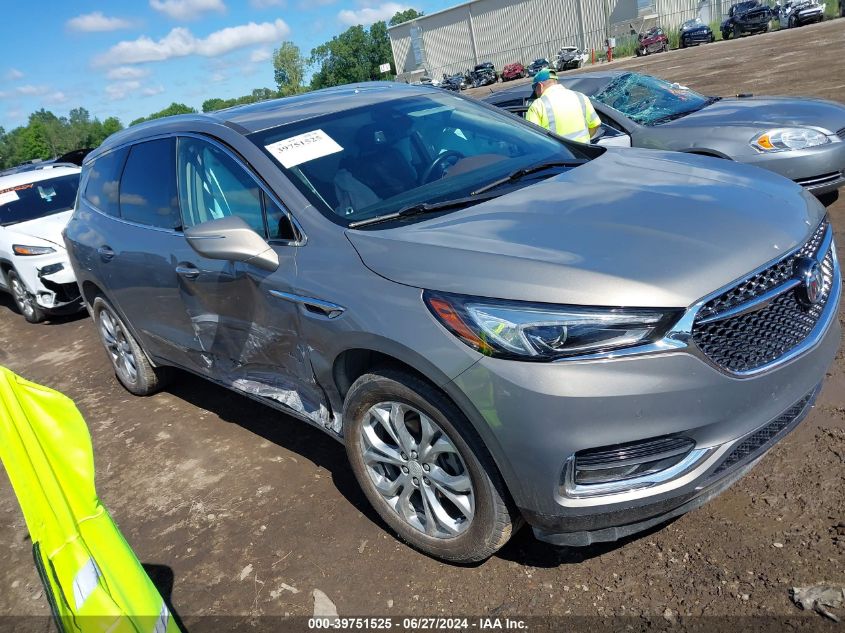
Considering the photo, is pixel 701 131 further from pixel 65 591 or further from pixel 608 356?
pixel 65 591

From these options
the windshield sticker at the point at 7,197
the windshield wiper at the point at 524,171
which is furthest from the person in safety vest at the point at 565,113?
the windshield sticker at the point at 7,197

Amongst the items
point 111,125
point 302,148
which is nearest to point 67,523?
point 302,148

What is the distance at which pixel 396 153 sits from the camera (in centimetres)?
336

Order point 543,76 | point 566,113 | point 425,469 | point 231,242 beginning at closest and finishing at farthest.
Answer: point 425,469 → point 231,242 → point 566,113 → point 543,76

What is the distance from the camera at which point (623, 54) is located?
50250mm

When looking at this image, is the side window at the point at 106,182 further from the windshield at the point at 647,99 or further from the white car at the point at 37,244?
the windshield at the point at 647,99

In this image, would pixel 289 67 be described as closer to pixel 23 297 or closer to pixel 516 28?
pixel 516 28

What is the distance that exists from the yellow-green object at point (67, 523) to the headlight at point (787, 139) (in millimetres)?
5575

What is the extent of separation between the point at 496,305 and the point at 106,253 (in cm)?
317

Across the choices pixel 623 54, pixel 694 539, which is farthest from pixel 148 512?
pixel 623 54

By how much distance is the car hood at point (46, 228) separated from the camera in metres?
7.84

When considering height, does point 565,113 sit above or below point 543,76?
below

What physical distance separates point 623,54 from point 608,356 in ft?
176

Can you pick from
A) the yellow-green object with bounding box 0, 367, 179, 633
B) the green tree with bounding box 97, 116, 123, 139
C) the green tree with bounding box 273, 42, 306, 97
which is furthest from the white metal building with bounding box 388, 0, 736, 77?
the green tree with bounding box 97, 116, 123, 139
